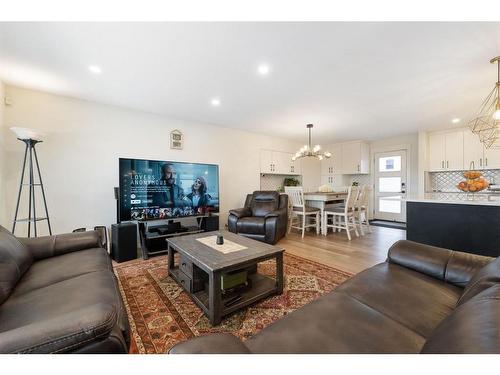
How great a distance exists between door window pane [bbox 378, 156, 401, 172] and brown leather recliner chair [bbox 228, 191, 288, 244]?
3552 mm

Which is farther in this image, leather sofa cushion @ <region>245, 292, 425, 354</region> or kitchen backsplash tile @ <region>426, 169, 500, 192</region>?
kitchen backsplash tile @ <region>426, 169, 500, 192</region>

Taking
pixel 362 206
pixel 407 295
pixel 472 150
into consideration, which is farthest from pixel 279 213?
pixel 472 150

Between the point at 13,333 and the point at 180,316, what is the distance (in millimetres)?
1153

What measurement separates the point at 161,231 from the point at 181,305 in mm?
1674

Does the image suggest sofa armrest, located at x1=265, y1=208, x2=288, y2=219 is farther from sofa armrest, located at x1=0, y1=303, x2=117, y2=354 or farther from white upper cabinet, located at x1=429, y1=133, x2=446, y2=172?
white upper cabinet, located at x1=429, y1=133, x2=446, y2=172

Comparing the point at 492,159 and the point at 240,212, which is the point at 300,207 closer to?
the point at 240,212

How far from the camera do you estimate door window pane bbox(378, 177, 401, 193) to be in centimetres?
555

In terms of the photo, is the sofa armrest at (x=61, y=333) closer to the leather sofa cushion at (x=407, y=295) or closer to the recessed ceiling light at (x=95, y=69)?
the leather sofa cushion at (x=407, y=295)

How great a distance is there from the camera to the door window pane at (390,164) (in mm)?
5547

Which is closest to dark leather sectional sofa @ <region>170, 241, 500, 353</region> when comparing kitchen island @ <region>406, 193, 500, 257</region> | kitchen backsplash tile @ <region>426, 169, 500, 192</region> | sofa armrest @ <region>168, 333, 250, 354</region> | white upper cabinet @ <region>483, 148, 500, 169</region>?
sofa armrest @ <region>168, 333, 250, 354</region>
